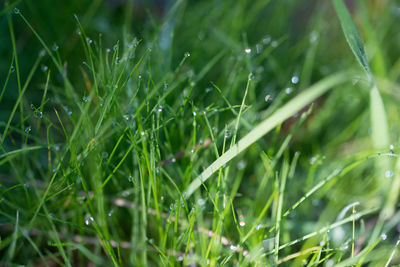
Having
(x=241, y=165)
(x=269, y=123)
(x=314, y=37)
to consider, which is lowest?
(x=241, y=165)

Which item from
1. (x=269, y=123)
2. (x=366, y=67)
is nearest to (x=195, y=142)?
(x=269, y=123)

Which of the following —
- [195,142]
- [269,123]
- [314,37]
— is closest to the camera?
[269,123]

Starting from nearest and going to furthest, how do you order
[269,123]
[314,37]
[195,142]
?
1. [269,123]
2. [195,142]
3. [314,37]

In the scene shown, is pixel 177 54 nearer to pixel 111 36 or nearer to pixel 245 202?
pixel 111 36

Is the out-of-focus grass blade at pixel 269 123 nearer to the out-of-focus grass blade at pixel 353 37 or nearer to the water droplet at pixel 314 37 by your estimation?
the out-of-focus grass blade at pixel 353 37

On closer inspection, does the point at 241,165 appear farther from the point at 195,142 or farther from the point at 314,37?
the point at 314,37

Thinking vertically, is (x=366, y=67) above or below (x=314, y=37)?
below

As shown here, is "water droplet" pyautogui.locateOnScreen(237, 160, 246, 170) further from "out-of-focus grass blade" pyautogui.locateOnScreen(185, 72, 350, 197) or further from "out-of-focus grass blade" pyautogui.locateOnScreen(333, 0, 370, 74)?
"out-of-focus grass blade" pyautogui.locateOnScreen(333, 0, 370, 74)

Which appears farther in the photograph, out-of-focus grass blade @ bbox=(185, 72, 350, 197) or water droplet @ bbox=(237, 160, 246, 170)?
water droplet @ bbox=(237, 160, 246, 170)

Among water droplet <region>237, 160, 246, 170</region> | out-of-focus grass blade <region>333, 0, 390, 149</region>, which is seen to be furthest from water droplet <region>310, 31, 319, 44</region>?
water droplet <region>237, 160, 246, 170</region>
